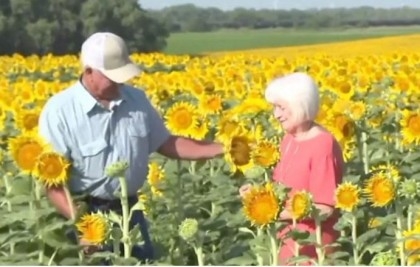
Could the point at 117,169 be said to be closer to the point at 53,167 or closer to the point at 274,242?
the point at 53,167

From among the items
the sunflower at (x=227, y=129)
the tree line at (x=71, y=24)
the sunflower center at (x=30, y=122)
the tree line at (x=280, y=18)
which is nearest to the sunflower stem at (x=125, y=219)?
the sunflower at (x=227, y=129)

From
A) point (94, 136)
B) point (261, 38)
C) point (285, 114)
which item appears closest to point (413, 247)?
point (285, 114)

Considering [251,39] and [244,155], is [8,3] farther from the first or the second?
[244,155]

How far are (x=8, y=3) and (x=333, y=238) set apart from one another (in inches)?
1496

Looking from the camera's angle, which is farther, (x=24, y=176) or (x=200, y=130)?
(x=200, y=130)

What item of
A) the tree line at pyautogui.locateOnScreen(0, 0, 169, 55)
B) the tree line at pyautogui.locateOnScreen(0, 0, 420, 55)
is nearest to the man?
the tree line at pyautogui.locateOnScreen(0, 0, 420, 55)

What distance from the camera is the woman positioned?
3.97 meters

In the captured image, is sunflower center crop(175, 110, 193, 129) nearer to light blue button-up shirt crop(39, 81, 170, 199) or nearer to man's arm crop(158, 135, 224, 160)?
man's arm crop(158, 135, 224, 160)

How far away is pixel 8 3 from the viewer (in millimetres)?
41125

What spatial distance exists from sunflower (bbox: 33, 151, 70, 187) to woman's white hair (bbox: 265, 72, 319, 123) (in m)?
0.71

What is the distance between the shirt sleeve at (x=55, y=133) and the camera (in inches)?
162

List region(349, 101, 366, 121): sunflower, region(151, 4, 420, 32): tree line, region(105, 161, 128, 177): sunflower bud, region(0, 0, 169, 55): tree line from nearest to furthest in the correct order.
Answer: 1. region(105, 161, 128, 177): sunflower bud
2. region(349, 101, 366, 121): sunflower
3. region(0, 0, 169, 55): tree line
4. region(151, 4, 420, 32): tree line

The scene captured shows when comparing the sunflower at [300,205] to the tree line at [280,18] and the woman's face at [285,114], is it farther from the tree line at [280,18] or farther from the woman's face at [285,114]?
the tree line at [280,18]


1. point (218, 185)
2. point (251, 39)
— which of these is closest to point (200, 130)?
point (218, 185)
